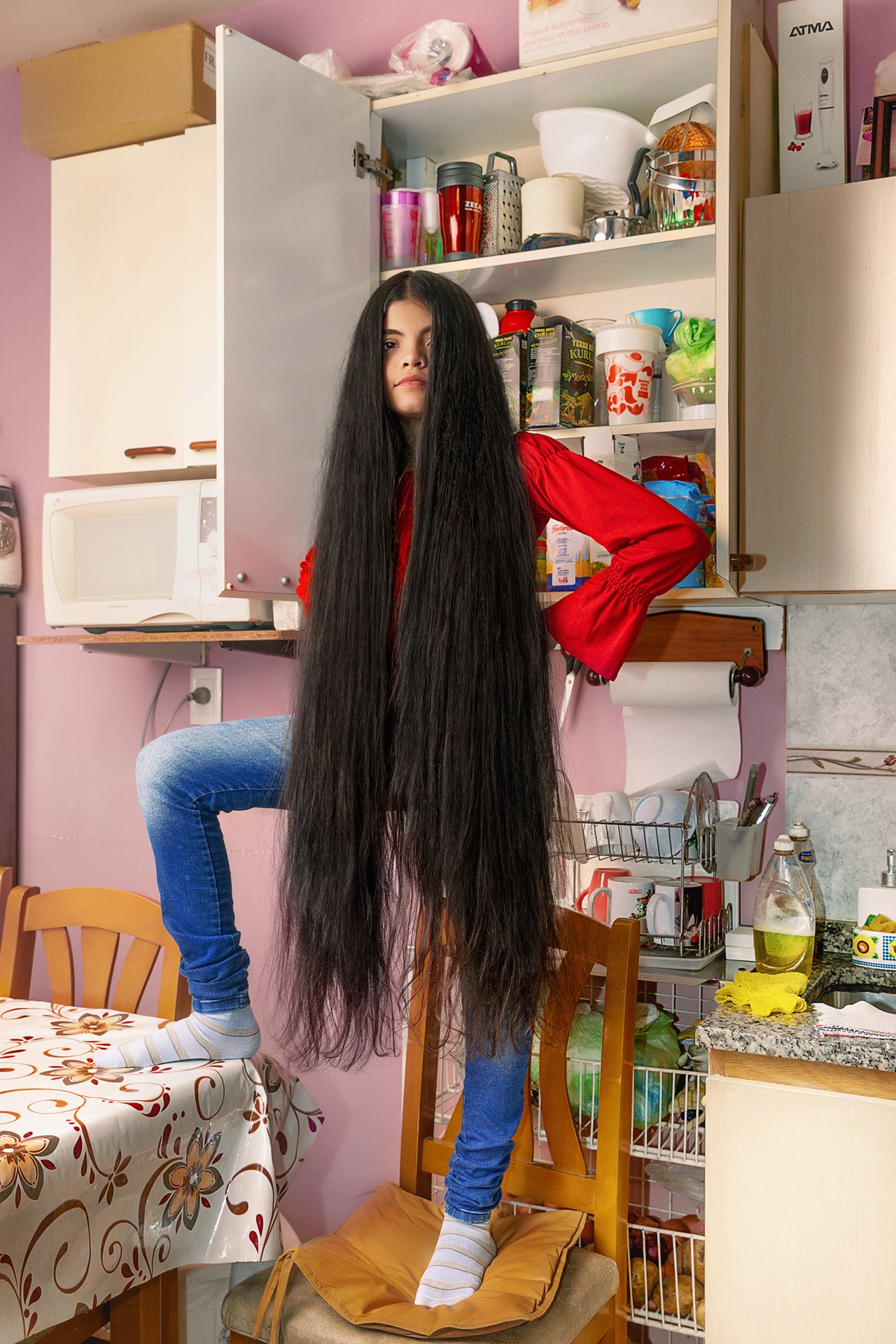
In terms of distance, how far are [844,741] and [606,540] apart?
689 millimetres

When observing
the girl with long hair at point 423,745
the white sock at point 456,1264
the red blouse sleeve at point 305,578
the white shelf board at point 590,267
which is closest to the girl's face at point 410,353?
the girl with long hair at point 423,745

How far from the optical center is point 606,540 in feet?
4.71

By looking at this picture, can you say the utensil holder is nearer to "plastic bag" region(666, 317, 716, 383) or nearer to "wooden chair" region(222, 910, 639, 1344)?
"wooden chair" region(222, 910, 639, 1344)

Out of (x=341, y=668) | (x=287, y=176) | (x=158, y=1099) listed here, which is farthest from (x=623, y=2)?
(x=158, y=1099)

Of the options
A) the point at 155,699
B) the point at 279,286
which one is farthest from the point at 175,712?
the point at 279,286

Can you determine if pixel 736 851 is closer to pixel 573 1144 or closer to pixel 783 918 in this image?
pixel 783 918

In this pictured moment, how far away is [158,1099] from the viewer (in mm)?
1381

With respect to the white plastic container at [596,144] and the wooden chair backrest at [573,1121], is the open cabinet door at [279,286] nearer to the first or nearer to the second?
the white plastic container at [596,144]

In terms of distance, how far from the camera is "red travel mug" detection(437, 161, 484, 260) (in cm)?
196

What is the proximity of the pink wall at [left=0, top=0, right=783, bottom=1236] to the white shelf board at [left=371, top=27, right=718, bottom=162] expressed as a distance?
21 cm

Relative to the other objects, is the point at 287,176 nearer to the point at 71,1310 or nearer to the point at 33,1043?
the point at 33,1043

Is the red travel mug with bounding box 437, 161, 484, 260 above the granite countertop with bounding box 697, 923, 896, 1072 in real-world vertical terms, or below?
above

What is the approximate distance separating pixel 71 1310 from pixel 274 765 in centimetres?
64

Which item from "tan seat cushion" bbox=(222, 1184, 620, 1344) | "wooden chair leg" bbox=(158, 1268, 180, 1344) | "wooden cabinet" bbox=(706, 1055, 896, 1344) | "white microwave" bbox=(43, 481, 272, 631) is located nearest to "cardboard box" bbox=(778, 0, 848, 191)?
"white microwave" bbox=(43, 481, 272, 631)
